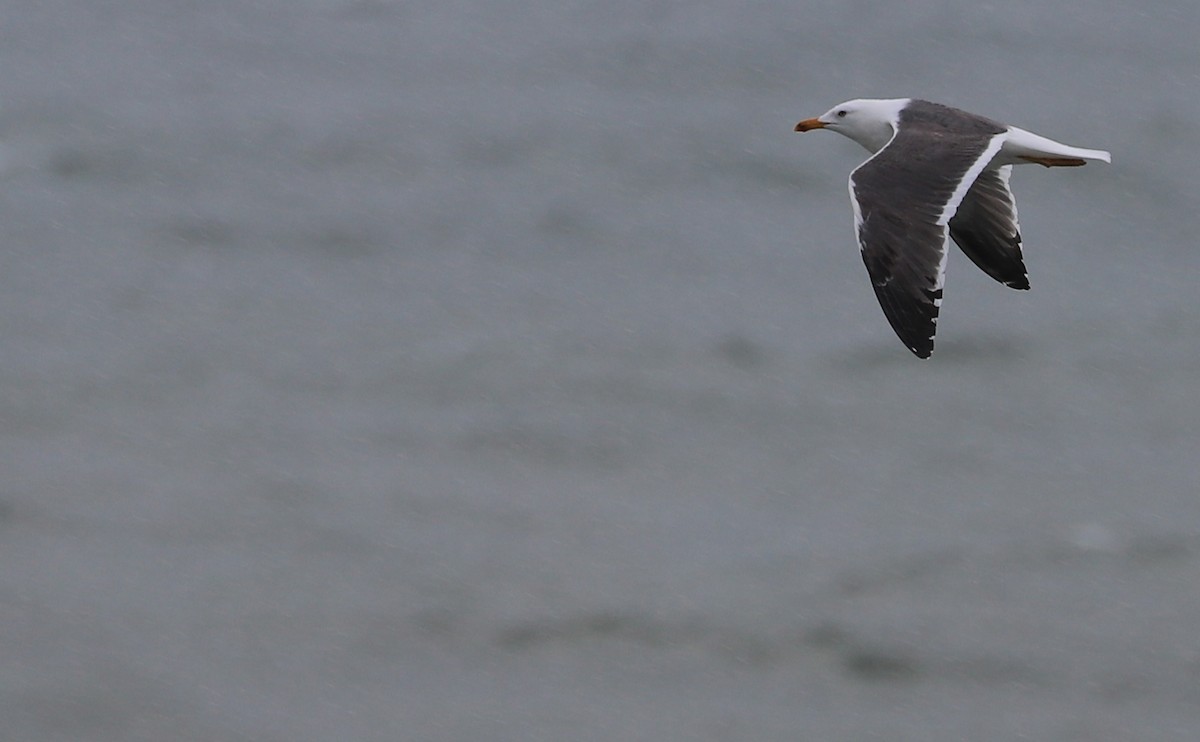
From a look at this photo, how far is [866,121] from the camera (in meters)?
17.7

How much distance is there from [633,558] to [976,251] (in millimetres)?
→ 14013

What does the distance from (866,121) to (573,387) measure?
15.8m

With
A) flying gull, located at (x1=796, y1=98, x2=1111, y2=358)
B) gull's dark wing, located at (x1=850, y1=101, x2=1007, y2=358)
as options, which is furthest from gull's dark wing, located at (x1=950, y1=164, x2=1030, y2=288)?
gull's dark wing, located at (x1=850, y1=101, x2=1007, y2=358)

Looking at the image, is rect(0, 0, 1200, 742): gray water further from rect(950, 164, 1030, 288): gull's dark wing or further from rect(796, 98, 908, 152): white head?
rect(950, 164, 1030, 288): gull's dark wing

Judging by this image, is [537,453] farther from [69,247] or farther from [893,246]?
[893,246]

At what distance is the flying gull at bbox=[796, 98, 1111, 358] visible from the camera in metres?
14.8

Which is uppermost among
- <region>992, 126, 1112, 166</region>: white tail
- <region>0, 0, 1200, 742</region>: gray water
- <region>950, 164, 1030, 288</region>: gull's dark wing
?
<region>992, 126, 1112, 166</region>: white tail

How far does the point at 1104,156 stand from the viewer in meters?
15.3

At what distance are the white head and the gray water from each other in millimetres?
12109

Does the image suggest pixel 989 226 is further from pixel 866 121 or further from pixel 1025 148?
pixel 866 121

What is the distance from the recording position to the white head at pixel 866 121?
17.5 meters

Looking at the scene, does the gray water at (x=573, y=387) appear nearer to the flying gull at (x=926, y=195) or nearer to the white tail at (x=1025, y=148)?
the flying gull at (x=926, y=195)

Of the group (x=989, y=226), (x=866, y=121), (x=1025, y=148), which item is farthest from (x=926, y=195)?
(x=866, y=121)

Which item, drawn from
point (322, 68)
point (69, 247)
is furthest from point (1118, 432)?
point (69, 247)
